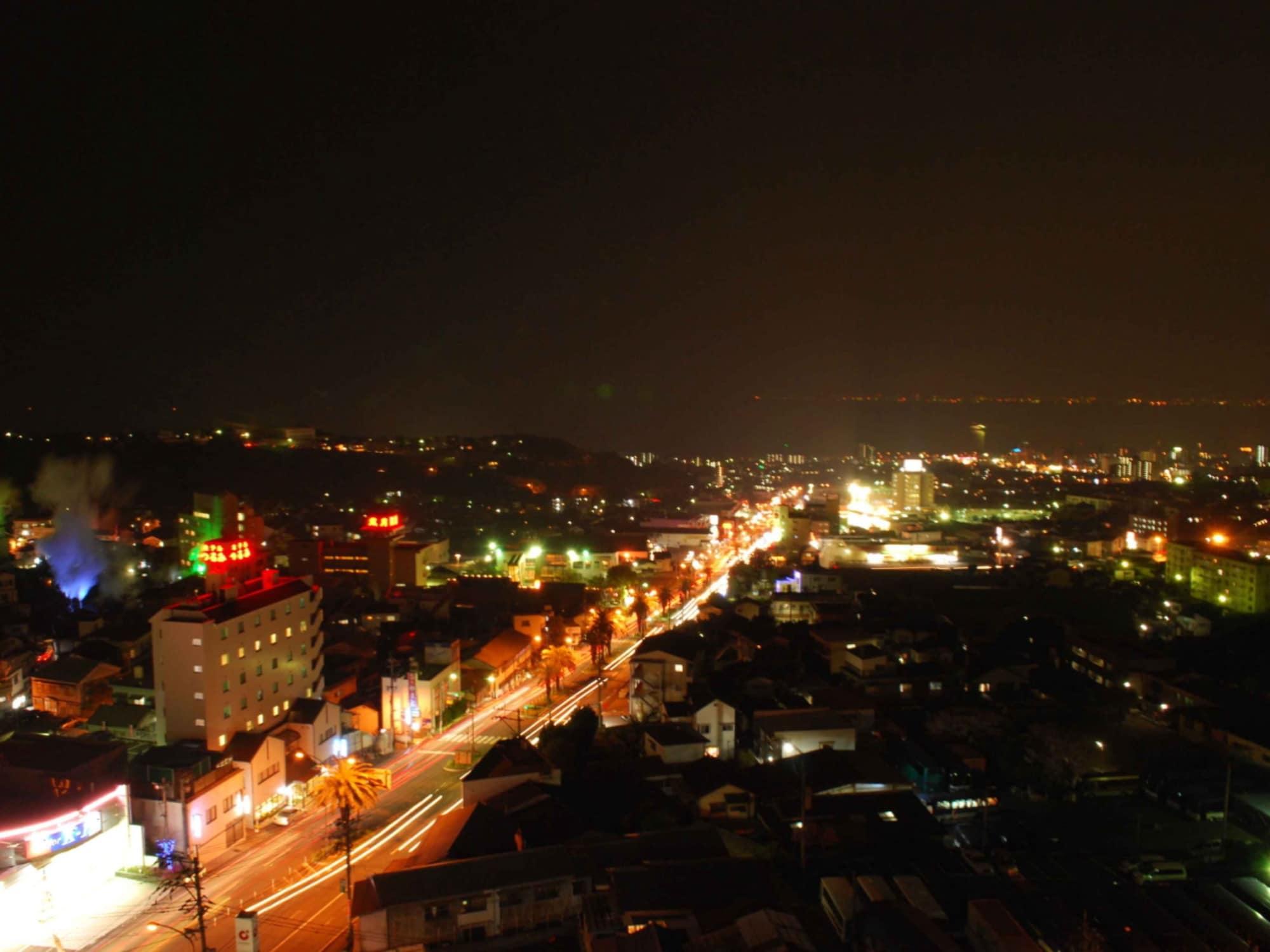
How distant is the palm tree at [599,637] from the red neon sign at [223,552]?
529cm

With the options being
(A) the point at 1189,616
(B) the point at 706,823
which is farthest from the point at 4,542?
(A) the point at 1189,616

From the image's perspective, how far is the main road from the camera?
544 cm

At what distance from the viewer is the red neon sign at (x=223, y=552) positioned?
8695 millimetres

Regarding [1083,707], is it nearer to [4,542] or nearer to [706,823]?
[706,823]

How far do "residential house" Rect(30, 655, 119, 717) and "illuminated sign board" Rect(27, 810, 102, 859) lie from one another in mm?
4463

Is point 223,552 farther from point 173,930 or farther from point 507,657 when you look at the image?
point 507,657

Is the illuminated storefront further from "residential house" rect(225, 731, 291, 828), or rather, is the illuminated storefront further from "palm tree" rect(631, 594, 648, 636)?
"palm tree" rect(631, 594, 648, 636)

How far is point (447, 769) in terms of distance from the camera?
839 centimetres

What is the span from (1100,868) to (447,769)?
19.3ft

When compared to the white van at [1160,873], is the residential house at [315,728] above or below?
above

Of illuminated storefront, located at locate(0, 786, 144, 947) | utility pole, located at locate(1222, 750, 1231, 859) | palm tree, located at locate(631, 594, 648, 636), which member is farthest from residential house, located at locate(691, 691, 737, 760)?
palm tree, located at locate(631, 594, 648, 636)

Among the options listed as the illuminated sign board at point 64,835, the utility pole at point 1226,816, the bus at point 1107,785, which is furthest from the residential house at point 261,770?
the utility pole at point 1226,816

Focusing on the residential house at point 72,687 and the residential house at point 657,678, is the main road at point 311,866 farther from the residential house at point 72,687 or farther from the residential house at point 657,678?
the residential house at point 72,687

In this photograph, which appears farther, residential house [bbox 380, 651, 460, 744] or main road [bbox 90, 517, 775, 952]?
residential house [bbox 380, 651, 460, 744]
